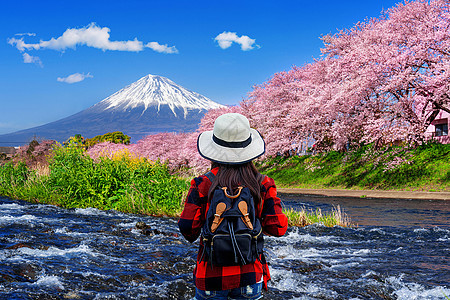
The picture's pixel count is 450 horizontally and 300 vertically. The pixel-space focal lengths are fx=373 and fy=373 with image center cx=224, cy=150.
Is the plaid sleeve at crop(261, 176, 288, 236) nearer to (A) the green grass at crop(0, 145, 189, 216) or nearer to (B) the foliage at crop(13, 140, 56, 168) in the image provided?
(A) the green grass at crop(0, 145, 189, 216)

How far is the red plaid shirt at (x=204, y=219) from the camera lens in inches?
104

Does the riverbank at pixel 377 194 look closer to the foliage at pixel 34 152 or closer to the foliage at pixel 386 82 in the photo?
the foliage at pixel 386 82

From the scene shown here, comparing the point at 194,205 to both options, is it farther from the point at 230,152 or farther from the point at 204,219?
the point at 230,152

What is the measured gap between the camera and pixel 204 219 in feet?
9.16

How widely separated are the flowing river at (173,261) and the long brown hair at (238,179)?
3.05m

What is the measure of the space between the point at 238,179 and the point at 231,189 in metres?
0.13

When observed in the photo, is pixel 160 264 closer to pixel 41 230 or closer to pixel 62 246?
pixel 62 246

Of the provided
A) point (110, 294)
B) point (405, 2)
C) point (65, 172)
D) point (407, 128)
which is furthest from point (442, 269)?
point (405, 2)

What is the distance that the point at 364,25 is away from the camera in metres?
31.3

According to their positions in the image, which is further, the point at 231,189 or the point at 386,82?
the point at 386,82

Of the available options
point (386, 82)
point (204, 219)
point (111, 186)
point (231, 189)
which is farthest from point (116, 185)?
point (386, 82)

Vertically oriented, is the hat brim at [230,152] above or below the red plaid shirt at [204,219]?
above

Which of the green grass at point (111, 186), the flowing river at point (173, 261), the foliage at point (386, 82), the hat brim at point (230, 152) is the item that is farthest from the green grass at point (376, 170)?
the hat brim at point (230, 152)

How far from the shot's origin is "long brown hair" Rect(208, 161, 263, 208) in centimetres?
265
